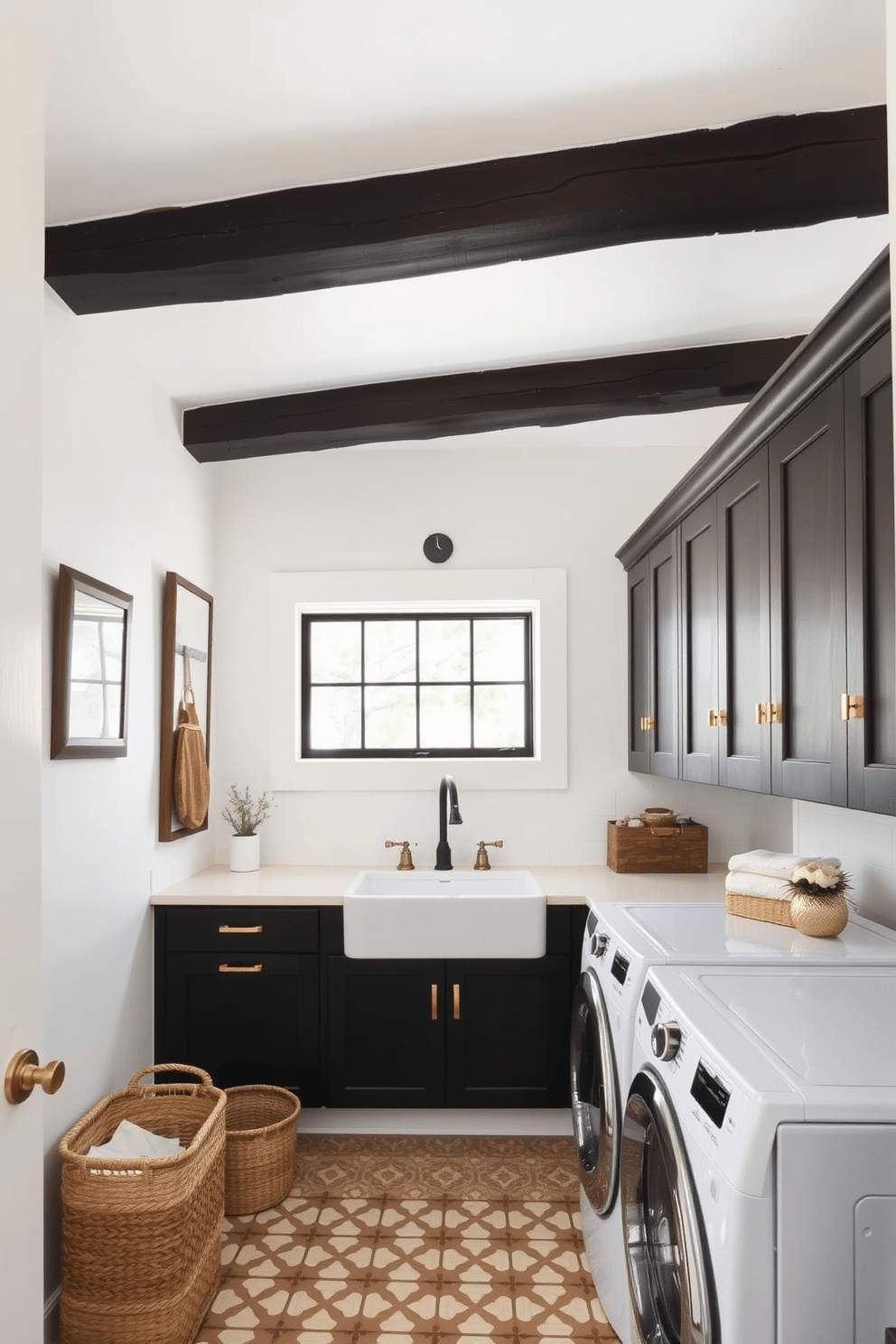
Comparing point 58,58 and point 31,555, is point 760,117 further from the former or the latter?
point 31,555

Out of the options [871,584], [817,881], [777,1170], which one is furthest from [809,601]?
[777,1170]

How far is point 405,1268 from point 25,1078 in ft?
6.15

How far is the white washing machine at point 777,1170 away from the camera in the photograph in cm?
120

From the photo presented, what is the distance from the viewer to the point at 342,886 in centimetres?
316

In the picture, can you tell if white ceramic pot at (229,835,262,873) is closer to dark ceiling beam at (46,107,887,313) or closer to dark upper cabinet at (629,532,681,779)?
dark upper cabinet at (629,532,681,779)

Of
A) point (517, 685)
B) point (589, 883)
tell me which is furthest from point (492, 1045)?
point (517, 685)

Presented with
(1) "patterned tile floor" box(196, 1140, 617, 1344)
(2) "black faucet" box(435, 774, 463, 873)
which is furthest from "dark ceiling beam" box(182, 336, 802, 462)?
(1) "patterned tile floor" box(196, 1140, 617, 1344)

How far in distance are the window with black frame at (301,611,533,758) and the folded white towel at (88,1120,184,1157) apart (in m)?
1.64

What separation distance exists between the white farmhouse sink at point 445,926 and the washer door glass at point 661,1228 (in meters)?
1.01

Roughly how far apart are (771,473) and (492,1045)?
2.00 meters

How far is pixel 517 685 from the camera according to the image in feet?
12.5

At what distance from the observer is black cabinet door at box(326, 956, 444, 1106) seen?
9.87ft

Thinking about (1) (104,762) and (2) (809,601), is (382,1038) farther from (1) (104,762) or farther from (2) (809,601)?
(2) (809,601)

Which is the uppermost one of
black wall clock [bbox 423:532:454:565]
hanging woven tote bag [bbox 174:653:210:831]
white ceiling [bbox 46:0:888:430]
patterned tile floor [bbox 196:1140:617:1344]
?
white ceiling [bbox 46:0:888:430]
